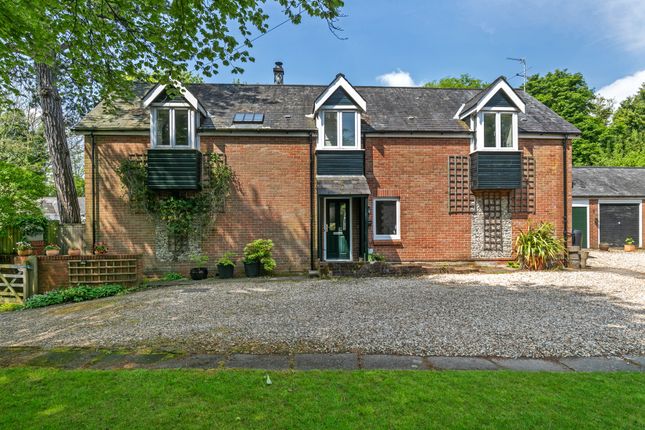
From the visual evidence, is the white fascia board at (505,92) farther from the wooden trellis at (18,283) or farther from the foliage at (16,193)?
the foliage at (16,193)

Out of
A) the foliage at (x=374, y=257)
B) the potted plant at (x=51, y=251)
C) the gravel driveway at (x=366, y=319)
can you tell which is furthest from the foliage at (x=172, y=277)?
the foliage at (x=374, y=257)

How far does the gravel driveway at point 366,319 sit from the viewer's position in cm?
504

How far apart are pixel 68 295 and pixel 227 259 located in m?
4.45

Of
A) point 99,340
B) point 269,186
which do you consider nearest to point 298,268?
point 269,186

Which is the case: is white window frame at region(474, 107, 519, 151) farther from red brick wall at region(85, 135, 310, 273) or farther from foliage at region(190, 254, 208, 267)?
foliage at region(190, 254, 208, 267)

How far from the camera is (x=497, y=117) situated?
12.4 meters

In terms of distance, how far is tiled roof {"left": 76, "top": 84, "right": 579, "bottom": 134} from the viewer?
12.4 metres

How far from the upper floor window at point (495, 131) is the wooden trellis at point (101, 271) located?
12.8 m

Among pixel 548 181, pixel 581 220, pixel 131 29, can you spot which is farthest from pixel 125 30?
pixel 581 220

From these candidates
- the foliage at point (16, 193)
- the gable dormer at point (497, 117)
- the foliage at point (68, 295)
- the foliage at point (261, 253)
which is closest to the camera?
the foliage at point (68, 295)

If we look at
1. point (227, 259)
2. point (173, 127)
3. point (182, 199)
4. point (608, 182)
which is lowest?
point (227, 259)

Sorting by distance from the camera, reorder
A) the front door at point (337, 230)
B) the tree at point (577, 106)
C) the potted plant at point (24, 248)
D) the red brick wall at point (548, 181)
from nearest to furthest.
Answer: the potted plant at point (24, 248)
the front door at point (337, 230)
the red brick wall at point (548, 181)
the tree at point (577, 106)

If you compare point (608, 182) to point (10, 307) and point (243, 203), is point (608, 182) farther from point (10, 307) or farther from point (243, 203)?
point (10, 307)

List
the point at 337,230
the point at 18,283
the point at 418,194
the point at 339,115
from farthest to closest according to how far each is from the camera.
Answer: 1. the point at 337,230
2. the point at 418,194
3. the point at 339,115
4. the point at 18,283
